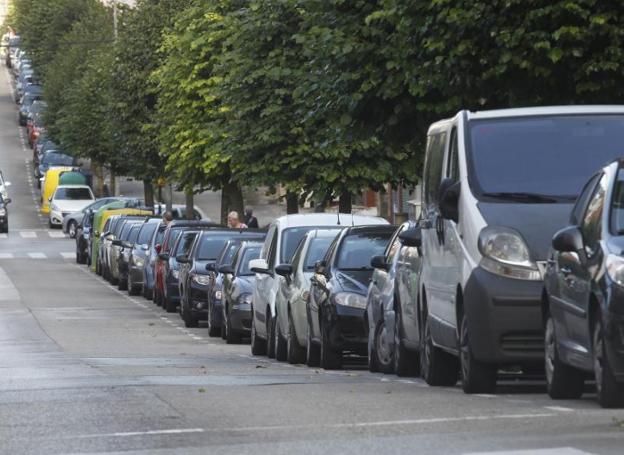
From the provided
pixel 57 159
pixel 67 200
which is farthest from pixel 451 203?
pixel 57 159

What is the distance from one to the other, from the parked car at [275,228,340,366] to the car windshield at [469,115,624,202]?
22.6 feet

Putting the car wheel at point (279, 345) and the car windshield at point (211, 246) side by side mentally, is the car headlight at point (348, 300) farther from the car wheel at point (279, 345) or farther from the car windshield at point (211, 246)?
the car windshield at point (211, 246)

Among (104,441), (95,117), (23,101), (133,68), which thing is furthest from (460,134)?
(23,101)

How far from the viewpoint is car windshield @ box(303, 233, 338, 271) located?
22.9 m

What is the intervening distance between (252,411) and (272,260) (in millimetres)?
12111

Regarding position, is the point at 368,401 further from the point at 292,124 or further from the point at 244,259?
the point at 292,124

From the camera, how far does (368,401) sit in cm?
1388

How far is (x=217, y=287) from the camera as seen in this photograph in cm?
3064

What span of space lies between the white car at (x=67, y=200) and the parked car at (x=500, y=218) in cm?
6534

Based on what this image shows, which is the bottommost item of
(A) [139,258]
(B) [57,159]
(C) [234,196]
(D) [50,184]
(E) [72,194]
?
(E) [72,194]

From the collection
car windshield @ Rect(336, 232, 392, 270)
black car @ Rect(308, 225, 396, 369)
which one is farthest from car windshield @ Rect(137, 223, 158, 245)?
car windshield @ Rect(336, 232, 392, 270)

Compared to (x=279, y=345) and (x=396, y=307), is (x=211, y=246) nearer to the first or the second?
(x=279, y=345)

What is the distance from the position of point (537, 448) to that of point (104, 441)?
8.17 feet

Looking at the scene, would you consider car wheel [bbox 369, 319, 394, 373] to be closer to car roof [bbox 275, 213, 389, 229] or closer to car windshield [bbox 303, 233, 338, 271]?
car windshield [bbox 303, 233, 338, 271]
